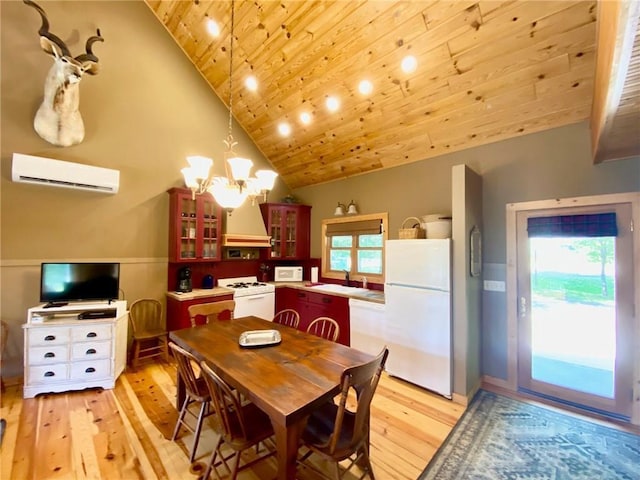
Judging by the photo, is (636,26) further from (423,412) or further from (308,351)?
(423,412)

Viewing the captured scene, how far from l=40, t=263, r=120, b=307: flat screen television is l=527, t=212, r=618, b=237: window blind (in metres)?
4.61

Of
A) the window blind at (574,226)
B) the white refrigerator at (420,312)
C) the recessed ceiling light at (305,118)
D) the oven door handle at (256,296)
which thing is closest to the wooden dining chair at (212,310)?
the oven door handle at (256,296)

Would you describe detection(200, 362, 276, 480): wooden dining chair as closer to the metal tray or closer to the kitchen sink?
the metal tray

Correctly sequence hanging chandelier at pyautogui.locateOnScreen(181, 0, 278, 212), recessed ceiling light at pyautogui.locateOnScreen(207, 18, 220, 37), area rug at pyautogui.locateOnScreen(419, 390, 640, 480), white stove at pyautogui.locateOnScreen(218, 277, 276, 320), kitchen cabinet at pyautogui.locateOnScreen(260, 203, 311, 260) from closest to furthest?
area rug at pyautogui.locateOnScreen(419, 390, 640, 480) < hanging chandelier at pyautogui.locateOnScreen(181, 0, 278, 212) < recessed ceiling light at pyautogui.locateOnScreen(207, 18, 220, 37) < white stove at pyautogui.locateOnScreen(218, 277, 276, 320) < kitchen cabinet at pyautogui.locateOnScreen(260, 203, 311, 260)

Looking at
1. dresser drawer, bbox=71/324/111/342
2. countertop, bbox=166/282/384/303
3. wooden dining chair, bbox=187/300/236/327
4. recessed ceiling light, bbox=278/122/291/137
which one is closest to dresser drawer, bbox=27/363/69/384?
dresser drawer, bbox=71/324/111/342

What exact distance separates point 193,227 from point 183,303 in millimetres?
1070

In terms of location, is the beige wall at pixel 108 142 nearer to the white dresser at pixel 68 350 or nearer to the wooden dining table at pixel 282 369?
the white dresser at pixel 68 350

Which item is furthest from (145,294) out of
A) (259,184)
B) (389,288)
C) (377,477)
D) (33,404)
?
(377,477)

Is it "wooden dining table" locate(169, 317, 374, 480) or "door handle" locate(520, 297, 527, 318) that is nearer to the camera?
"wooden dining table" locate(169, 317, 374, 480)

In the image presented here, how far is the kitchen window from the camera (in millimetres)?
4148

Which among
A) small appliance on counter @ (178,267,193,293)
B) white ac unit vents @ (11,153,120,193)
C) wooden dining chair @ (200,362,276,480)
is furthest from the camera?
small appliance on counter @ (178,267,193,293)

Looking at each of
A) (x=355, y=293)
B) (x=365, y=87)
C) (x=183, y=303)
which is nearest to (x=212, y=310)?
(x=183, y=303)

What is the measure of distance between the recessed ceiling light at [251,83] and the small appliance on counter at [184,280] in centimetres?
274

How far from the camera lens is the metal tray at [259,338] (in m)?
2.05
